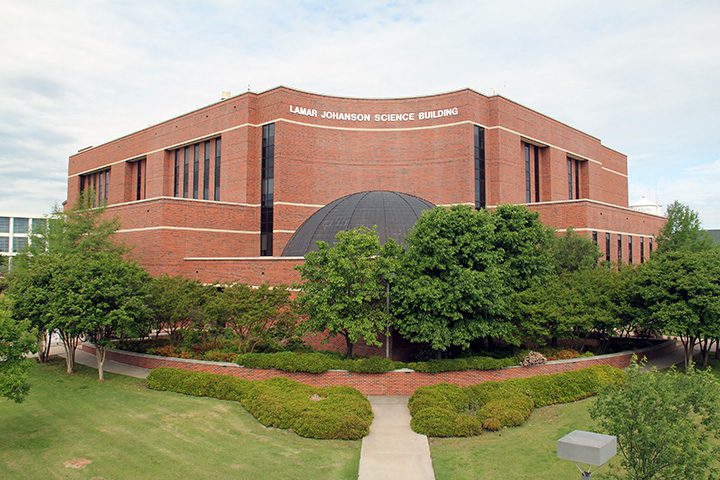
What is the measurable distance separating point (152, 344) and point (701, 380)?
1049 inches

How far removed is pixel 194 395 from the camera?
901 inches

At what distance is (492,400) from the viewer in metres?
21.0

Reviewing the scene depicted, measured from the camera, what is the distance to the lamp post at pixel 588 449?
9.66 meters

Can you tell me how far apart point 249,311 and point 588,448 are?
1839 cm

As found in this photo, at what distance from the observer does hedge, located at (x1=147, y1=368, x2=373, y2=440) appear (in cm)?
1806

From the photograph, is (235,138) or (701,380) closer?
(701,380)

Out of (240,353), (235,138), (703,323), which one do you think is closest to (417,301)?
(240,353)

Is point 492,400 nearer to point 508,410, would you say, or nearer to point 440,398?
point 508,410

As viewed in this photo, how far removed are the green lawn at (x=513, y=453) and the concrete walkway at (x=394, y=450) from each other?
0.41 m

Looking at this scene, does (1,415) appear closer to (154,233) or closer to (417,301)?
(417,301)

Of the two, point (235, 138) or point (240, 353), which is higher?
point (235, 138)

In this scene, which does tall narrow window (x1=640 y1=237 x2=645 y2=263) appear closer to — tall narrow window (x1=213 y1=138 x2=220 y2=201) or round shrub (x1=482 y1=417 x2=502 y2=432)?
round shrub (x1=482 y1=417 x2=502 y2=432)

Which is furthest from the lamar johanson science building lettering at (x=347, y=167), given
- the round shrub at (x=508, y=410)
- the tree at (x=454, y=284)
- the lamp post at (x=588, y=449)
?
the lamp post at (x=588, y=449)

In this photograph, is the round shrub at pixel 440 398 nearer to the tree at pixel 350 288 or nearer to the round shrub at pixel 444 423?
the round shrub at pixel 444 423
